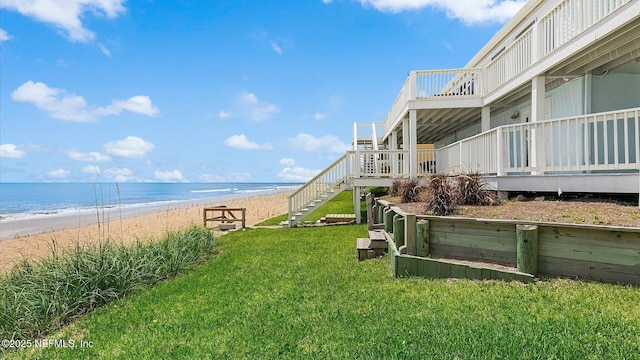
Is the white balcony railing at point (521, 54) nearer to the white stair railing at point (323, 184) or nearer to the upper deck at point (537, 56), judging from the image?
the upper deck at point (537, 56)

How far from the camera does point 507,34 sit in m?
11.9

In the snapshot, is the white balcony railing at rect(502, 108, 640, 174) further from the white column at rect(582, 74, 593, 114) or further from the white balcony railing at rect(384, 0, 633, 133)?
the white balcony railing at rect(384, 0, 633, 133)

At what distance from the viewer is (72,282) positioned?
5301 millimetres

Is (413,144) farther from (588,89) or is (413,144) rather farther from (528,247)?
(528,247)

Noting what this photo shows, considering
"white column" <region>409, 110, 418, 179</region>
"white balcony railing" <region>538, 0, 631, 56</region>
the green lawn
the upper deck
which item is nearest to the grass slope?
the green lawn

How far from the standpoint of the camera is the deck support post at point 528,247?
4.25m

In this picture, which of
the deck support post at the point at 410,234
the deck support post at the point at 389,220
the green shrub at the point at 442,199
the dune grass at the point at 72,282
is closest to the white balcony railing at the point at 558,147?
the green shrub at the point at 442,199

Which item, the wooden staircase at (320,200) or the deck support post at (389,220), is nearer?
the deck support post at (389,220)

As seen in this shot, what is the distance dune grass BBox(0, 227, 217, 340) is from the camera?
4.49 m

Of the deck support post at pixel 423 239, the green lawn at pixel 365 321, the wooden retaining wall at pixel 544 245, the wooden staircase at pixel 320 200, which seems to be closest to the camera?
the green lawn at pixel 365 321

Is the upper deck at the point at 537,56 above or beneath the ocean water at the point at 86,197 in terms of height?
above

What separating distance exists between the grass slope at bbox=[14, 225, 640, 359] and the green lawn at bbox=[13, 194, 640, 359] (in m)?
0.01

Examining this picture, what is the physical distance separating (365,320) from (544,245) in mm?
2428

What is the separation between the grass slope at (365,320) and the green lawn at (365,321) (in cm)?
1
